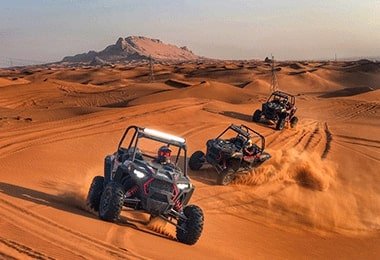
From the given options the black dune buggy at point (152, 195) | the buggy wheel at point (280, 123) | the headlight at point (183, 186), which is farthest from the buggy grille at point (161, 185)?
the buggy wheel at point (280, 123)

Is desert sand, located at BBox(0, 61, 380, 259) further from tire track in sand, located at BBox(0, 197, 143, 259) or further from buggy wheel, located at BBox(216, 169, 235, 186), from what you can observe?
buggy wheel, located at BBox(216, 169, 235, 186)

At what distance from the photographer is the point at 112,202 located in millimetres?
7453

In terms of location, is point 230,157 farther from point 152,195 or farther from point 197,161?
point 152,195

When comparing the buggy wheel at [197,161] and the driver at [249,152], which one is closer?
the driver at [249,152]

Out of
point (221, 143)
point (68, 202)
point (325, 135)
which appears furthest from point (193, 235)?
point (325, 135)

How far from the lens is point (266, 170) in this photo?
44.6ft

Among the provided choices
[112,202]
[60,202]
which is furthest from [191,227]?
[60,202]

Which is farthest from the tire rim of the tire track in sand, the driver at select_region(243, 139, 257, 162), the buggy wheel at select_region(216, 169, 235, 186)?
the driver at select_region(243, 139, 257, 162)

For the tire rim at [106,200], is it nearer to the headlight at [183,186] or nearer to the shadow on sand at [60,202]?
the shadow on sand at [60,202]

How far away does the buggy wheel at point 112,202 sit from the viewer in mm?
7441

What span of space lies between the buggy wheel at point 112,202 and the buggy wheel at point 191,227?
95 cm

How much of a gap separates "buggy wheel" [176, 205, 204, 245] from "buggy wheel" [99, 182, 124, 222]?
954mm

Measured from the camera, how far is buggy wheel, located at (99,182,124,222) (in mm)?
7441

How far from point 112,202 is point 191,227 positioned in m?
1.19
